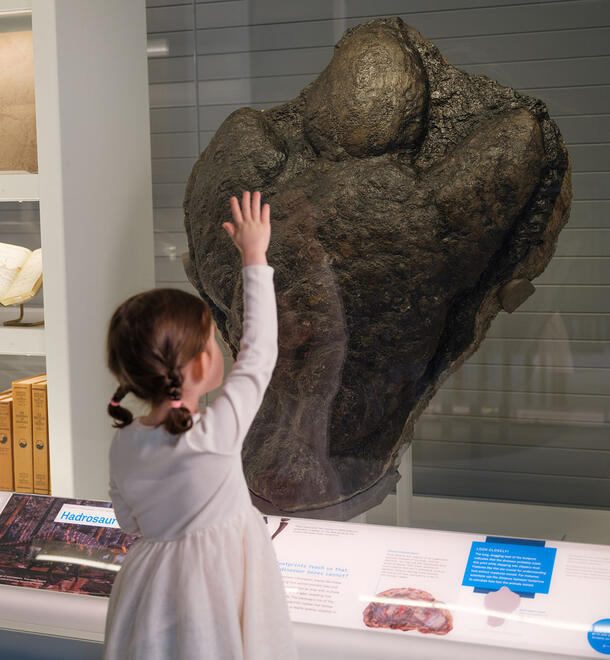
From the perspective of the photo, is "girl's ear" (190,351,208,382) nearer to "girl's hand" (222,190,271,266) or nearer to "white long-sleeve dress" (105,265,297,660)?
"white long-sleeve dress" (105,265,297,660)

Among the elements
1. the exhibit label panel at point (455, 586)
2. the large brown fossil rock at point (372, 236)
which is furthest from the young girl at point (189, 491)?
the large brown fossil rock at point (372, 236)

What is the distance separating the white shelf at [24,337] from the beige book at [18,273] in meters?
0.04

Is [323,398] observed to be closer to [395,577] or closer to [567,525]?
[395,577]

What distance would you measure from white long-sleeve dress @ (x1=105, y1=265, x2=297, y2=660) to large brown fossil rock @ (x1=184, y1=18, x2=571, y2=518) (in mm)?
560

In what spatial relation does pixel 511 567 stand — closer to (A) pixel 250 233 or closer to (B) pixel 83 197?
(A) pixel 250 233

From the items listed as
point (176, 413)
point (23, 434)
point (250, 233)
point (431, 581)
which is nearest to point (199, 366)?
point (176, 413)

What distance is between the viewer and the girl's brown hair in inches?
39.6

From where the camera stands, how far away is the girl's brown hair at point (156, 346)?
3.30 ft

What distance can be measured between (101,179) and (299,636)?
1.32 meters

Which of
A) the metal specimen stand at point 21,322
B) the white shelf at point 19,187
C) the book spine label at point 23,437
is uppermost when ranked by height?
the white shelf at point 19,187

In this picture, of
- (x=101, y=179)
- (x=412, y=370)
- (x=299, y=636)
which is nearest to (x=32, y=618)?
(x=299, y=636)

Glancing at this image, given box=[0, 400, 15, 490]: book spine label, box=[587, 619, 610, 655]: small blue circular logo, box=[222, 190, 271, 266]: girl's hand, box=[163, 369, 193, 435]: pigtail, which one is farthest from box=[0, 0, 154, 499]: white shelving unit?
box=[587, 619, 610, 655]: small blue circular logo

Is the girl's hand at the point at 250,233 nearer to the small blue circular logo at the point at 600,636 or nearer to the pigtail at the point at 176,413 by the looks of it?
the pigtail at the point at 176,413

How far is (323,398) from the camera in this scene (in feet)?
5.62
